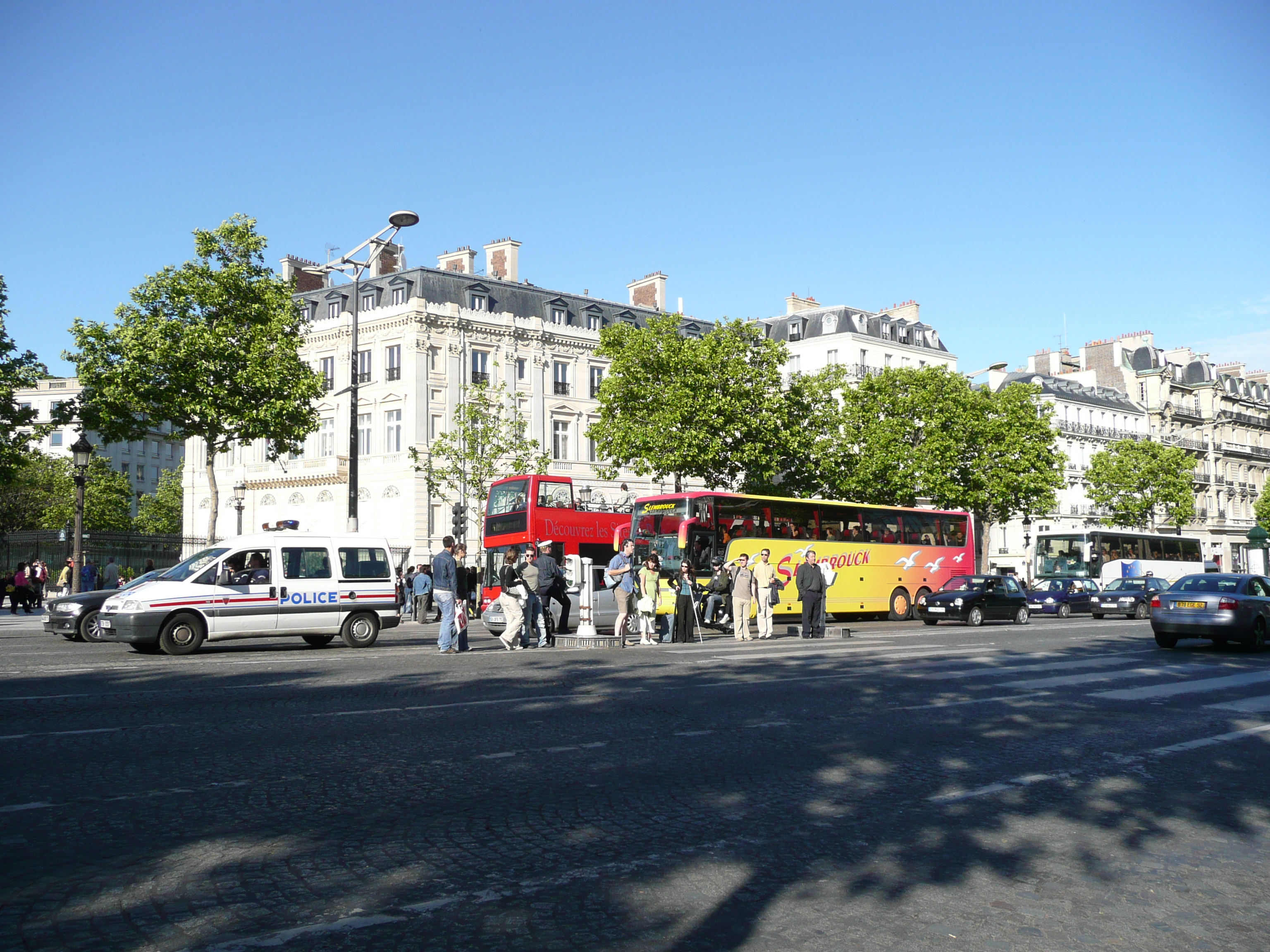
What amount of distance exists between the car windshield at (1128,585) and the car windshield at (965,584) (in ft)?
24.7

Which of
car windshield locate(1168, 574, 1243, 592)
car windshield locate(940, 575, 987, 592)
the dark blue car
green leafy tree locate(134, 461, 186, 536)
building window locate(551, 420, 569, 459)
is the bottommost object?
the dark blue car

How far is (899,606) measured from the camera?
36.2 metres

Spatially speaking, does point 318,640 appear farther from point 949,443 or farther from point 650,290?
point 650,290

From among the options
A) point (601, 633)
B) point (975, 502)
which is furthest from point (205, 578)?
point (975, 502)

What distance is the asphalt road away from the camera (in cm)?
461

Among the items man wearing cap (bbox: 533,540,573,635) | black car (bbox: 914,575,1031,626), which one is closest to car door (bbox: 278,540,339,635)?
man wearing cap (bbox: 533,540,573,635)

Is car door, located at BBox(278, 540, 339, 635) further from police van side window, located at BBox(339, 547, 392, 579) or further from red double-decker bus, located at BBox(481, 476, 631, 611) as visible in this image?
red double-decker bus, located at BBox(481, 476, 631, 611)

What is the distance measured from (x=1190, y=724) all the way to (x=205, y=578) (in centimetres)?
1451

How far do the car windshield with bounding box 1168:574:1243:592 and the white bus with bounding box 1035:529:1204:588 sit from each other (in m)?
25.8

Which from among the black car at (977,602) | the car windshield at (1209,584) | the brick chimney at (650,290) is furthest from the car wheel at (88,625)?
the brick chimney at (650,290)

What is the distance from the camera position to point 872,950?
4.34 metres

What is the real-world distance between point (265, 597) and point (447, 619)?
120 inches

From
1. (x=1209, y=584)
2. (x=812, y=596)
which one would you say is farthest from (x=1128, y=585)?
(x=812, y=596)

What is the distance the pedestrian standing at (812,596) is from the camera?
23656mm
